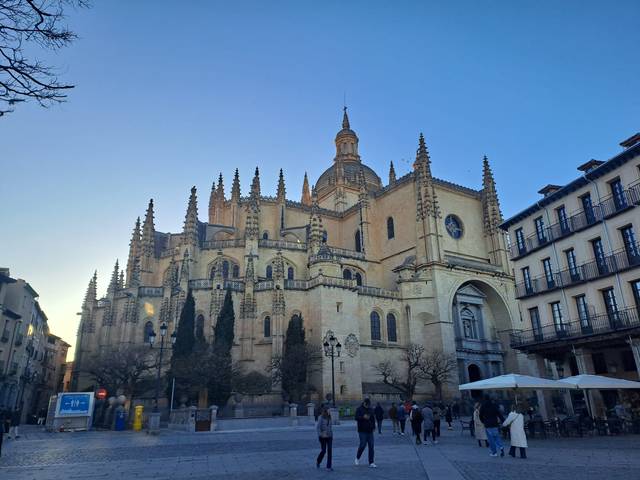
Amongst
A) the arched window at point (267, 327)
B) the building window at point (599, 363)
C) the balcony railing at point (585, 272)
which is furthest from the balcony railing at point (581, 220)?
the arched window at point (267, 327)

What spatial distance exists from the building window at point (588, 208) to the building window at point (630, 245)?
1.56 meters

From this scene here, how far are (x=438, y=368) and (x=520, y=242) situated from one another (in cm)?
1228

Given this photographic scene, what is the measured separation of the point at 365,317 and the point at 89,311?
22.1 meters

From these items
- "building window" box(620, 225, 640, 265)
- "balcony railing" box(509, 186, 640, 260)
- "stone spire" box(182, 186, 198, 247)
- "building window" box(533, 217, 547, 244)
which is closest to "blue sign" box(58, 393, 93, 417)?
"stone spire" box(182, 186, 198, 247)

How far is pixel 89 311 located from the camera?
38.2 m

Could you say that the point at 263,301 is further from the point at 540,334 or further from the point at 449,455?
the point at 449,455

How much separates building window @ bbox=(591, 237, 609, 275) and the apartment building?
1.6 inches

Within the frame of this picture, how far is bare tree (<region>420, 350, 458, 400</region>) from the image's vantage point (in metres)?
33.8

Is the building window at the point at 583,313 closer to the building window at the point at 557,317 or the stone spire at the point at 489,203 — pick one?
the building window at the point at 557,317

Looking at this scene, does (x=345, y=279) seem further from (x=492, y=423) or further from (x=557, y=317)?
(x=492, y=423)

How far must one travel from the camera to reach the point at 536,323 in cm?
2383

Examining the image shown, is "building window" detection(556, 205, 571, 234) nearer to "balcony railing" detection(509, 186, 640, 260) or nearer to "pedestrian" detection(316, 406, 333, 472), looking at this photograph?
"balcony railing" detection(509, 186, 640, 260)

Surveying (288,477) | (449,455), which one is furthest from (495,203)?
(288,477)

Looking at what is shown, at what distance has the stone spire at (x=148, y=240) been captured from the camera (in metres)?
40.2
